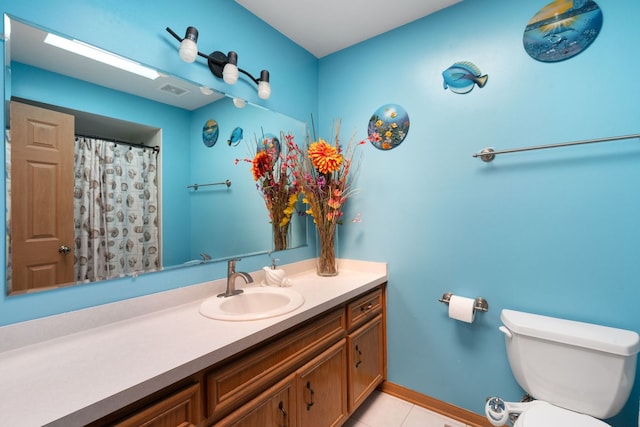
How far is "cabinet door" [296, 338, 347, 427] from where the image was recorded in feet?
3.99

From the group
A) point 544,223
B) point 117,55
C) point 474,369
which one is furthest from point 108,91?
point 474,369

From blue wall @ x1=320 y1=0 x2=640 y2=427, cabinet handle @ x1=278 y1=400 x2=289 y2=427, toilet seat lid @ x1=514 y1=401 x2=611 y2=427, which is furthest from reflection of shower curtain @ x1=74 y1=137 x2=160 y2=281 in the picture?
toilet seat lid @ x1=514 y1=401 x2=611 y2=427

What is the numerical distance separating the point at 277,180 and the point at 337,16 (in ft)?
3.52

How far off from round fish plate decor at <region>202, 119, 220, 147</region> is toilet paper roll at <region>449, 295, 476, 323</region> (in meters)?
1.58

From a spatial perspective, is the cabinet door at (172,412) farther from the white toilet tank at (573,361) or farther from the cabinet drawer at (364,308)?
the white toilet tank at (573,361)

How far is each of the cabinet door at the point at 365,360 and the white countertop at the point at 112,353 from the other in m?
0.40

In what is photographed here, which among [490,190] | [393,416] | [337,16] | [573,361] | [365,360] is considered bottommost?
[393,416]

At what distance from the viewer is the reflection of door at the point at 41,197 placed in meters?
0.93

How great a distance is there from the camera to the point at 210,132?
1.49 metres

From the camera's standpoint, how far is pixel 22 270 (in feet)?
3.04

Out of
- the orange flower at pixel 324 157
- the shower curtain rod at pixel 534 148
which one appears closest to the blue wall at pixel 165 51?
the orange flower at pixel 324 157

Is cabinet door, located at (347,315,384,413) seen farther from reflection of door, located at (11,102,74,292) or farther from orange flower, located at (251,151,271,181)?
reflection of door, located at (11,102,74,292)

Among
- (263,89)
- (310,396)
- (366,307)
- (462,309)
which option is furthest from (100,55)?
(462,309)

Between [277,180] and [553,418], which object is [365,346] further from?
[277,180]
